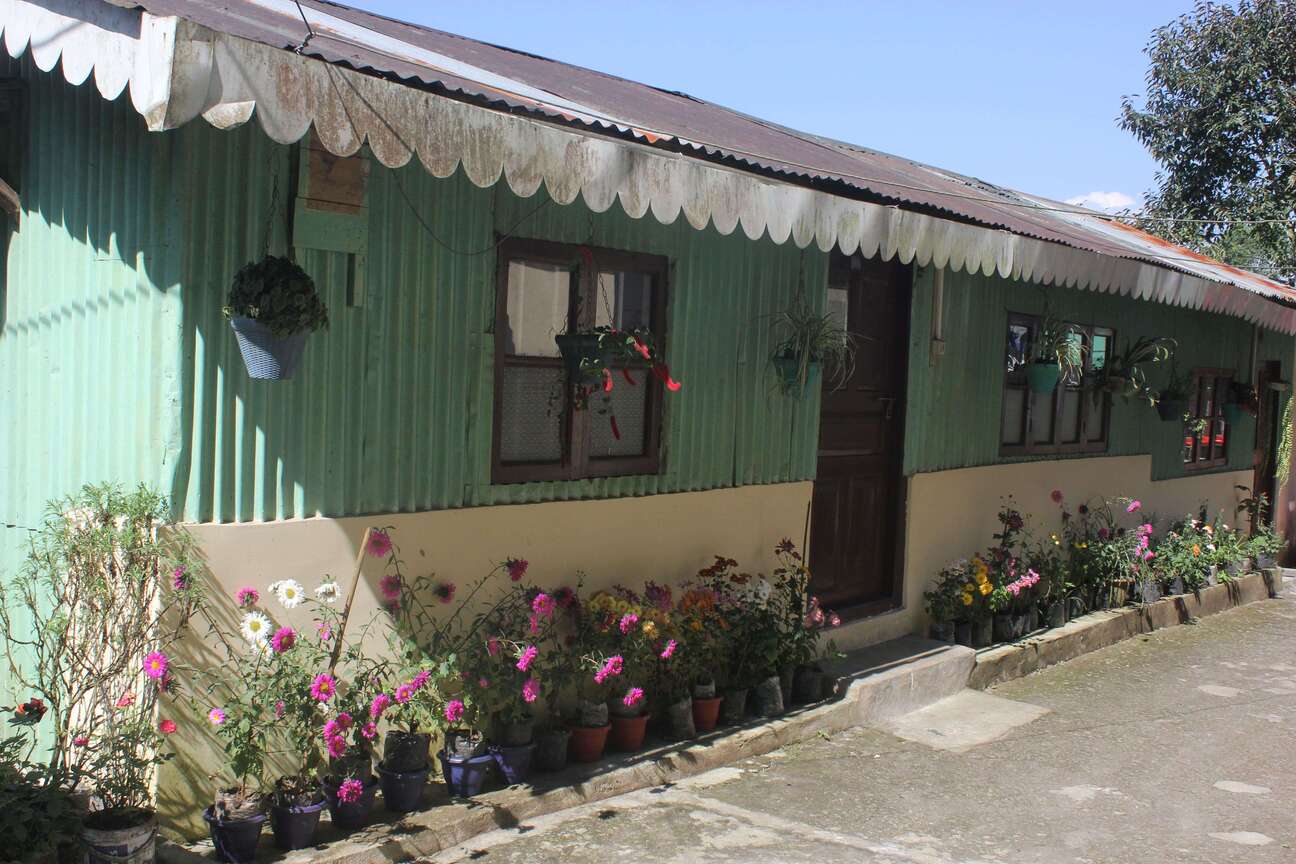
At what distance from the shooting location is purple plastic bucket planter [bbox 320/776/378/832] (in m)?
4.36

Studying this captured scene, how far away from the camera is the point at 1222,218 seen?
18.6 meters

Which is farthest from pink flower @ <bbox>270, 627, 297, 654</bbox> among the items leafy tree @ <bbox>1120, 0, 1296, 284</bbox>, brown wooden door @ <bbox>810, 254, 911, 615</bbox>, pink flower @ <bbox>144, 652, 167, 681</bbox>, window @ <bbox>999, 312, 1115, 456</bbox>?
leafy tree @ <bbox>1120, 0, 1296, 284</bbox>

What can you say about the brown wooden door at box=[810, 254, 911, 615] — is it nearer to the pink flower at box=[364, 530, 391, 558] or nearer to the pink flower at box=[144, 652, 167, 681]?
the pink flower at box=[364, 530, 391, 558]

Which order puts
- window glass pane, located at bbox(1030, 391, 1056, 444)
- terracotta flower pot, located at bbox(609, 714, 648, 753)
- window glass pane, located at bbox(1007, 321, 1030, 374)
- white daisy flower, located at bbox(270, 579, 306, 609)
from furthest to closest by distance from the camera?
window glass pane, located at bbox(1030, 391, 1056, 444) < window glass pane, located at bbox(1007, 321, 1030, 374) < terracotta flower pot, located at bbox(609, 714, 648, 753) < white daisy flower, located at bbox(270, 579, 306, 609)

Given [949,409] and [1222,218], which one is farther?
[1222,218]

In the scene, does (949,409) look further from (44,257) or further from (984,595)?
Result: (44,257)

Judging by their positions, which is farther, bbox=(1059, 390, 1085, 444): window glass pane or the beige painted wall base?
bbox=(1059, 390, 1085, 444): window glass pane

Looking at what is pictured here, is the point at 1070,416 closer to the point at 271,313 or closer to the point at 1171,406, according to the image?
the point at 1171,406

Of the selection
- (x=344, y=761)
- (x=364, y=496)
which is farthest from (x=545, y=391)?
(x=344, y=761)

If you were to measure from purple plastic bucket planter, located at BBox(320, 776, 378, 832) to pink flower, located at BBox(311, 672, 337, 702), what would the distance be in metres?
0.37

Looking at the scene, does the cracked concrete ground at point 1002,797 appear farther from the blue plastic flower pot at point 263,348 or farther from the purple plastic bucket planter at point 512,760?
the blue plastic flower pot at point 263,348

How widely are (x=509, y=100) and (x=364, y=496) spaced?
1.73m

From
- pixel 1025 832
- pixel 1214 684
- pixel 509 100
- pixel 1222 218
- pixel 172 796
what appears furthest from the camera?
pixel 1222 218

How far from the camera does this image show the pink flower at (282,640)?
427 centimetres
